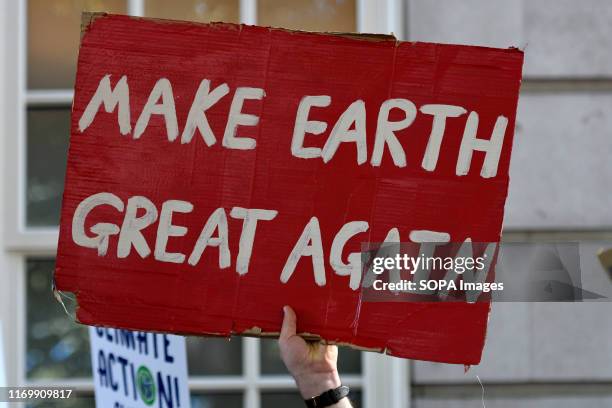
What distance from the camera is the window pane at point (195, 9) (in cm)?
482

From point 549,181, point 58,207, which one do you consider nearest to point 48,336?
point 58,207

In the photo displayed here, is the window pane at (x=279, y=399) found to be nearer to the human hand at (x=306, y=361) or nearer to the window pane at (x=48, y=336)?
the window pane at (x=48, y=336)

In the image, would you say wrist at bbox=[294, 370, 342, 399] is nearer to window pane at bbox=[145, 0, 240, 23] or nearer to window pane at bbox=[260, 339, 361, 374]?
window pane at bbox=[260, 339, 361, 374]

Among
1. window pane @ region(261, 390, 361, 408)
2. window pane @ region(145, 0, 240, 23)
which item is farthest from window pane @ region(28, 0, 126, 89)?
window pane @ region(261, 390, 361, 408)

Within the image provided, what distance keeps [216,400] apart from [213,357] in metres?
0.20

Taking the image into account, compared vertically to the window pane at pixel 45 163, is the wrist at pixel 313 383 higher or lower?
lower

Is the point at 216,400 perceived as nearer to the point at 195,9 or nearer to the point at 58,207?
the point at 58,207

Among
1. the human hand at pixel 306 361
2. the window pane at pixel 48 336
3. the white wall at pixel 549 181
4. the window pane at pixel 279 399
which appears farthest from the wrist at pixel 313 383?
the window pane at pixel 48 336

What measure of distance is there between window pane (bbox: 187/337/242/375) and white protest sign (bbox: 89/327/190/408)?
3.12 ft

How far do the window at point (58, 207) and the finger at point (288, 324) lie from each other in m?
2.18

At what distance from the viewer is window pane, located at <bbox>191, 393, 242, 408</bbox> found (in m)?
4.75

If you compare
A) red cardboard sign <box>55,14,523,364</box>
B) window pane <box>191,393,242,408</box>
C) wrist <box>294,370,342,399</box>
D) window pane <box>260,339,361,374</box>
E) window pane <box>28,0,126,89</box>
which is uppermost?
window pane <box>28,0,126,89</box>

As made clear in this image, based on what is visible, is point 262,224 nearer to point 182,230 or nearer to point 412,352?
point 182,230

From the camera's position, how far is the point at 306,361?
8.48ft
